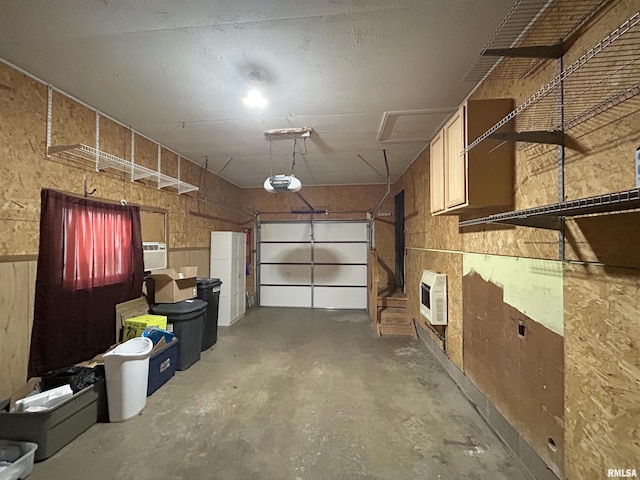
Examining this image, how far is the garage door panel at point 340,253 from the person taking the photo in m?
5.98

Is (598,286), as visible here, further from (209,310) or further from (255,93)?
(209,310)

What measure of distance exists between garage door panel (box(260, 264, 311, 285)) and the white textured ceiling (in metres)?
3.66

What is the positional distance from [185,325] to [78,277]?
112cm

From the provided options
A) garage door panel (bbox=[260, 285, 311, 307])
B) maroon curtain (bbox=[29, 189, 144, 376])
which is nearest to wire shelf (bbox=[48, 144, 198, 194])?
maroon curtain (bbox=[29, 189, 144, 376])

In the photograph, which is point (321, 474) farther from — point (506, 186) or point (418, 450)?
point (506, 186)

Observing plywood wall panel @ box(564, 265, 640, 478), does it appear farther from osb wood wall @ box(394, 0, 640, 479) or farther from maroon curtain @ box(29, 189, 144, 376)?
maroon curtain @ box(29, 189, 144, 376)

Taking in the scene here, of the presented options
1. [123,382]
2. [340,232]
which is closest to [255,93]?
[123,382]

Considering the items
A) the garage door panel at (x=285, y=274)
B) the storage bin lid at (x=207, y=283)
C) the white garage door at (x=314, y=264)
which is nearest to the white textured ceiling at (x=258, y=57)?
the storage bin lid at (x=207, y=283)

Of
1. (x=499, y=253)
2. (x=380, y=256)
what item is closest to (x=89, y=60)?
(x=499, y=253)

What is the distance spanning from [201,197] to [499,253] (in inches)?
170

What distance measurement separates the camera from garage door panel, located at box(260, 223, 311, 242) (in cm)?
614

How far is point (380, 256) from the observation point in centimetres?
588

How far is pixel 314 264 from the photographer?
20.0 ft

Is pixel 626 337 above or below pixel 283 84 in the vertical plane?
below
